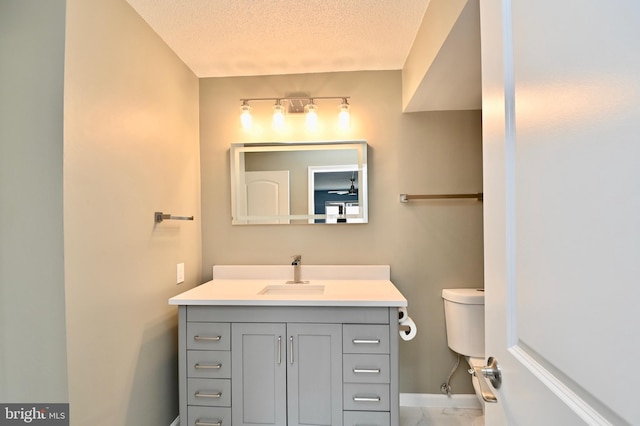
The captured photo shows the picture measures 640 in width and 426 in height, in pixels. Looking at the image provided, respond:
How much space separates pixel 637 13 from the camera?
347 millimetres

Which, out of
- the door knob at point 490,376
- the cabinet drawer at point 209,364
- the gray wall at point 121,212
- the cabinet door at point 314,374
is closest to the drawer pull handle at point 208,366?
the cabinet drawer at point 209,364

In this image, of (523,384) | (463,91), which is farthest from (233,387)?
(463,91)

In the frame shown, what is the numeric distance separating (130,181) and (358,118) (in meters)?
1.50

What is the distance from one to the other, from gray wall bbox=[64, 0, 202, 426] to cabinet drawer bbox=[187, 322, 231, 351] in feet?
0.70

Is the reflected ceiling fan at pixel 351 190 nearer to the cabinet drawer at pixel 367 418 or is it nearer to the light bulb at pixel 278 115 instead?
the light bulb at pixel 278 115

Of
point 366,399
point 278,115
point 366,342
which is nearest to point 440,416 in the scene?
point 366,399

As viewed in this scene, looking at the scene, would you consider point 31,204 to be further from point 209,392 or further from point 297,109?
point 297,109

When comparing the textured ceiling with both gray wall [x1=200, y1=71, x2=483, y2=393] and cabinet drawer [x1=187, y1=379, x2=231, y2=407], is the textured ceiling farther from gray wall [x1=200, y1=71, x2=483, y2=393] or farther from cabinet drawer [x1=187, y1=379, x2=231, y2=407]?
cabinet drawer [x1=187, y1=379, x2=231, y2=407]

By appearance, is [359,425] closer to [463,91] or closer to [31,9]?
[463,91]

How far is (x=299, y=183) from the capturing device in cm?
214

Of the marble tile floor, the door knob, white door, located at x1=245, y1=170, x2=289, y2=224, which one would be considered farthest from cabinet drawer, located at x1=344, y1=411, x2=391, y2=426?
white door, located at x1=245, y1=170, x2=289, y2=224

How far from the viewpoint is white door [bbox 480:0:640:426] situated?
14.2 inches

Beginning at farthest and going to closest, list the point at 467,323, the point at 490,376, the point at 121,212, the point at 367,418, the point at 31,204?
the point at 467,323, the point at 367,418, the point at 121,212, the point at 31,204, the point at 490,376

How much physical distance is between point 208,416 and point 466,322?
1636 millimetres
